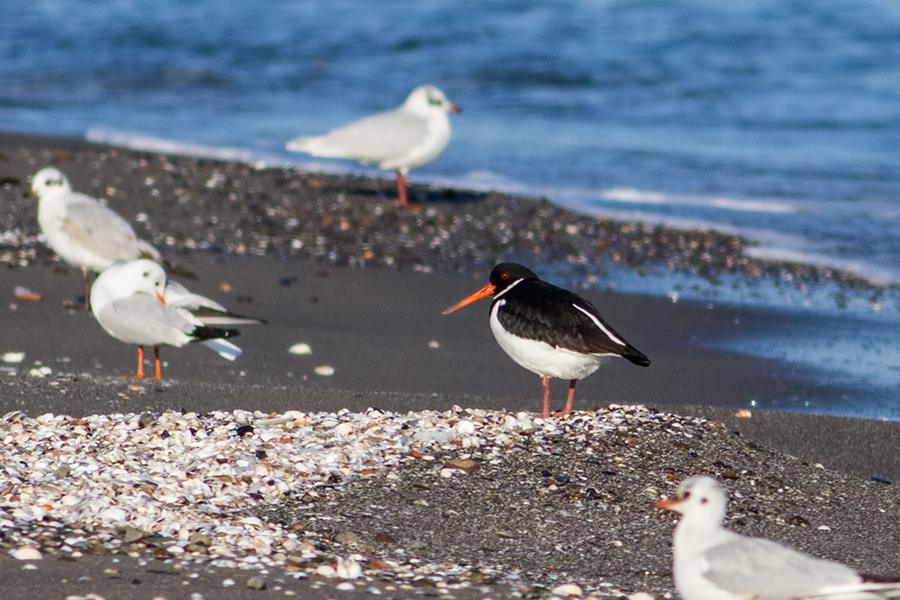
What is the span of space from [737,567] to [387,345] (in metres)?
3.93

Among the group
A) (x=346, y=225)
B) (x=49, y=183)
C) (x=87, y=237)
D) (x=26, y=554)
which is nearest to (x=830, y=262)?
(x=346, y=225)

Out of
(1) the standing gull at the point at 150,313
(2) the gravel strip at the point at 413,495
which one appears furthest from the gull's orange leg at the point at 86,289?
(2) the gravel strip at the point at 413,495

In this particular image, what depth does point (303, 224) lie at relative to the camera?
975cm

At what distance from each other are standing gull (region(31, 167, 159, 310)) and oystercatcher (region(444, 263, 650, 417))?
3061 millimetres

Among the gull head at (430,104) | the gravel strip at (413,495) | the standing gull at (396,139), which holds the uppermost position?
the gull head at (430,104)

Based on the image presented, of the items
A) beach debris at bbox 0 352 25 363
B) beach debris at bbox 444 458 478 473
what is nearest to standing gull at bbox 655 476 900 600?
beach debris at bbox 444 458 478 473

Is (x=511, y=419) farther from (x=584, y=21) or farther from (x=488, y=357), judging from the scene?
(x=584, y=21)

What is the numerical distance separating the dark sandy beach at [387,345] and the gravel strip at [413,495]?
0.03 metres

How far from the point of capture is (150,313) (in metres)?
5.94

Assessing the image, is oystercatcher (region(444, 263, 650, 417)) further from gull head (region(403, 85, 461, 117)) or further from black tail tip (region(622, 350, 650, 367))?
gull head (region(403, 85, 461, 117))

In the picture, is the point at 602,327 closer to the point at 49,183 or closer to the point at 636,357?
the point at 636,357

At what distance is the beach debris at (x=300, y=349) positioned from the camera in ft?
21.6

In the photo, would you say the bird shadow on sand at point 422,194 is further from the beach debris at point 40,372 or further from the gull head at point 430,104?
the beach debris at point 40,372

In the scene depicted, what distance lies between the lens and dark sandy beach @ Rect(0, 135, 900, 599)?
4.35 m
